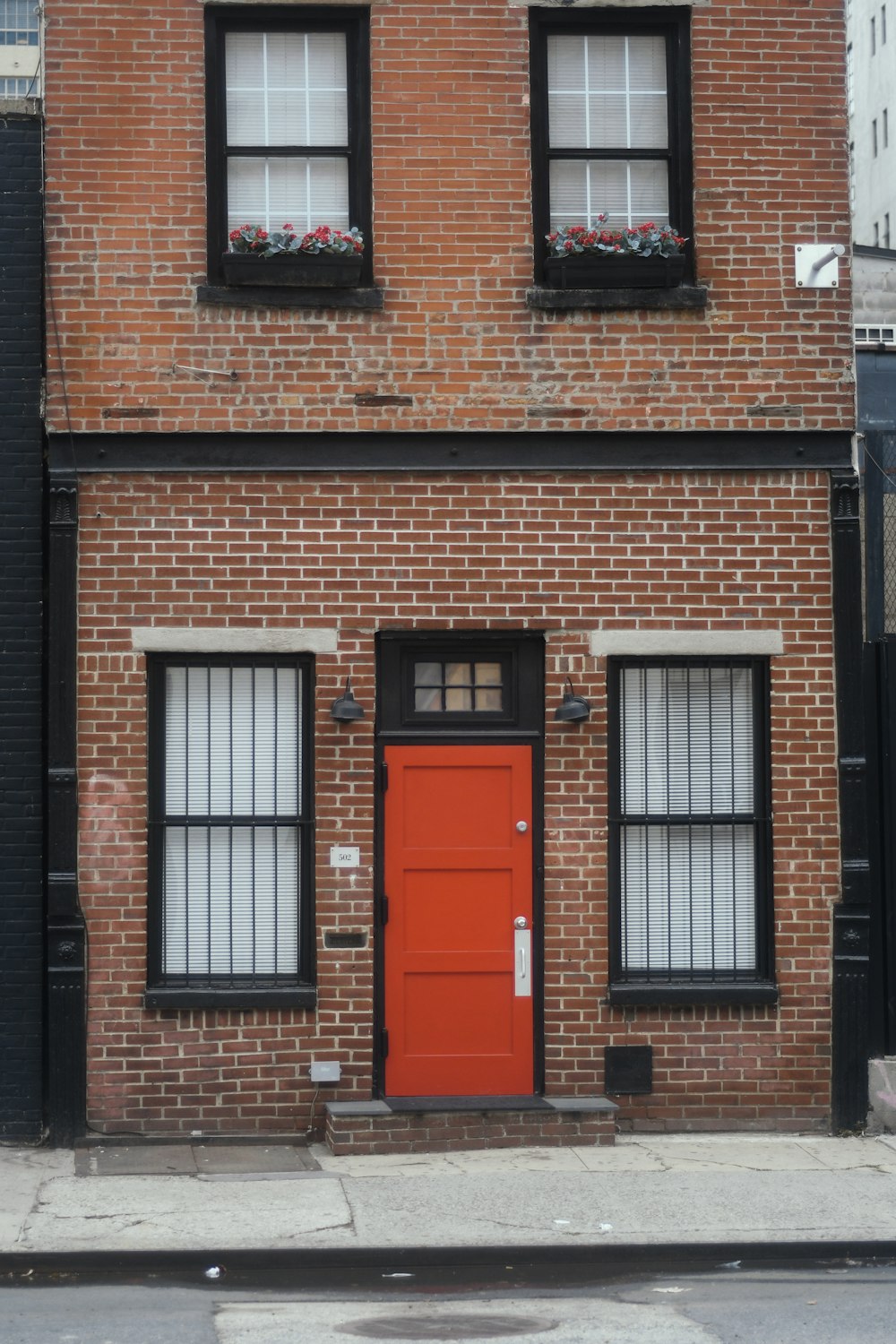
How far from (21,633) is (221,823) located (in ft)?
5.39

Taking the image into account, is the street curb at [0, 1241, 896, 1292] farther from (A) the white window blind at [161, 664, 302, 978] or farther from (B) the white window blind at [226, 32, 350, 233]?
(B) the white window blind at [226, 32, 350, 233]

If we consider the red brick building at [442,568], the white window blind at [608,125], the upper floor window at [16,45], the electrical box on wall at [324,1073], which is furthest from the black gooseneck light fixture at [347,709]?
the upper floor window at [16,45]

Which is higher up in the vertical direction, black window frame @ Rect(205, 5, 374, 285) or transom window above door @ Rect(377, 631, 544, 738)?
black window frame @ Rect(205, 5, 374, 285)

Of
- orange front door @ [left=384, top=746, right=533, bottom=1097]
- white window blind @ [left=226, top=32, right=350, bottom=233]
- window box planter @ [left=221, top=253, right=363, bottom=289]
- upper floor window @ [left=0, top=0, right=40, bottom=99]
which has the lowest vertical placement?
orange front door @ [left=384, top=746, right=533, bottom=1097]

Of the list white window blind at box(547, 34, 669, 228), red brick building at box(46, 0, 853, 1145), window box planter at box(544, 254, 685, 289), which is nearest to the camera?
red brick building at box(46, 0, 853, 1145)

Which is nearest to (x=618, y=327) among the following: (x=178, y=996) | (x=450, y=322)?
(x=450, y=322)

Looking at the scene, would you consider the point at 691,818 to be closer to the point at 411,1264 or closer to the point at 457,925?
the point at 457,925

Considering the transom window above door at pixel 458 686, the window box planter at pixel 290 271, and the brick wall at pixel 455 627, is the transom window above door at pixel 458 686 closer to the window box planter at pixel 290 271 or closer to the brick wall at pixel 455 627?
the brick wall at pixel 455 627

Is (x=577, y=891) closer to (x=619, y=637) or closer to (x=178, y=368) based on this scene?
(x=619, y=637)

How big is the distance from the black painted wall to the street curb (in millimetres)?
2473

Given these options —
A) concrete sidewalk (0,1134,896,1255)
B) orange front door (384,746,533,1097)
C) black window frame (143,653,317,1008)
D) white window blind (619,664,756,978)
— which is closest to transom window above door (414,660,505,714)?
orange front door (384,746,533,1097)

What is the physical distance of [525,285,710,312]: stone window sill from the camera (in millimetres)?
10664

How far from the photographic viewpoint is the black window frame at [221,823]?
1034 cm

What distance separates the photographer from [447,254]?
10.6 metres
